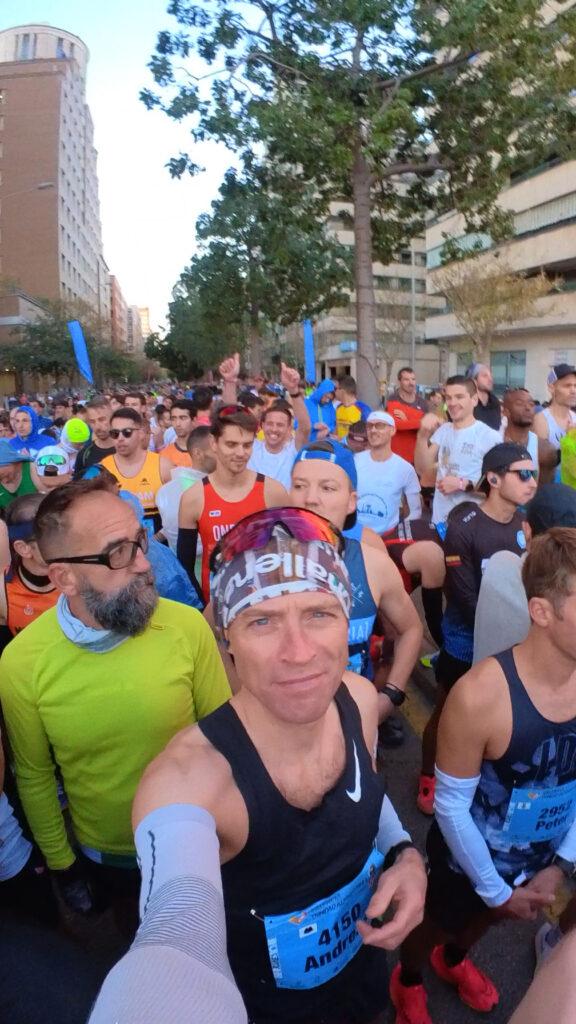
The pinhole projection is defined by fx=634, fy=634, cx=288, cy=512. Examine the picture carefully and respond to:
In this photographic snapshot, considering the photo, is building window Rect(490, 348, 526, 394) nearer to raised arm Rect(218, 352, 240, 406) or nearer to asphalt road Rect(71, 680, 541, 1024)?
raised arm Rect(218, 352, 240, 406)

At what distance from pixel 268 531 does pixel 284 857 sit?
75 cm

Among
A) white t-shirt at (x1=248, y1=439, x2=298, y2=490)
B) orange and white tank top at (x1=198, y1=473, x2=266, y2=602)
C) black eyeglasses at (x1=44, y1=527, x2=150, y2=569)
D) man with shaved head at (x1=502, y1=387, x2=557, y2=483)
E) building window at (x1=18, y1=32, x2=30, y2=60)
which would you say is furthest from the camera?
building window at (x1=18, y1=32, x2=30, y2=60)

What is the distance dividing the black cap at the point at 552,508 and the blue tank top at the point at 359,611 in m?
0.85

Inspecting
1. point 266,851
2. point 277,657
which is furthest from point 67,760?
point 277,657

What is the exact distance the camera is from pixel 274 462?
5953 millimetres

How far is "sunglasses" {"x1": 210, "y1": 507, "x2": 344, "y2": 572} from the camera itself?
1.57 meters

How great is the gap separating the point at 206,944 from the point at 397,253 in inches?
550

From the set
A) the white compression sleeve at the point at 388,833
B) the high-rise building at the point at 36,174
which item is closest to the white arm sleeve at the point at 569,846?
the white compression sleeve at the point at 388,833

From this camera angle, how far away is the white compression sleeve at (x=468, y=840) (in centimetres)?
205

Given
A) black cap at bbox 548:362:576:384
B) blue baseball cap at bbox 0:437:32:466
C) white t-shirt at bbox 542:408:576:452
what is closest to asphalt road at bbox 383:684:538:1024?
white t-shirt at bbox 542:408:576:452

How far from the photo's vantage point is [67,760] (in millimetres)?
2078

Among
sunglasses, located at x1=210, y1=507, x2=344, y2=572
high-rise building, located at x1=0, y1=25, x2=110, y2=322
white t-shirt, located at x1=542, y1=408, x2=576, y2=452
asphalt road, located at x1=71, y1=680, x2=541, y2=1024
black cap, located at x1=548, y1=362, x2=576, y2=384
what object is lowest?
asphalt road, located at x1=71, y1=680, x2=541, y2=1024

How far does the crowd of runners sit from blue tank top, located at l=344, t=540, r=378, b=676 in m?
0.01

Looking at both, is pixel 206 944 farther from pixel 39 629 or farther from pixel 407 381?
pixel 407 381
